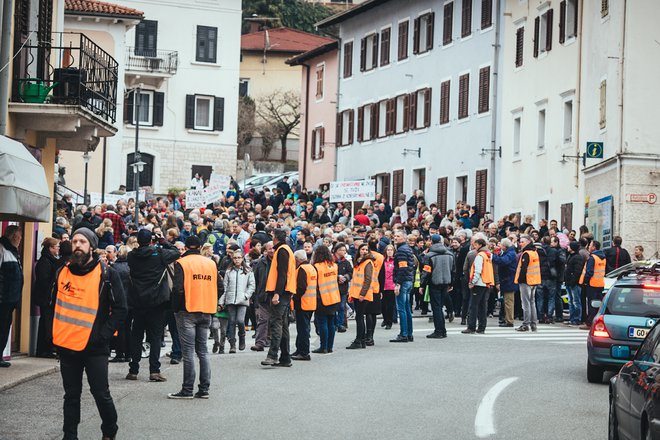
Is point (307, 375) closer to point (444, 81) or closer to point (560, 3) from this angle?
point (560, 3)

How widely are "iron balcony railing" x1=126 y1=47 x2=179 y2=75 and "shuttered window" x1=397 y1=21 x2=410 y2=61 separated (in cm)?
1757

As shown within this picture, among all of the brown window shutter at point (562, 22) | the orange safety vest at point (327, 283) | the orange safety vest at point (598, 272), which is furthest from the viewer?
the brown window shutter at point (562, 22)

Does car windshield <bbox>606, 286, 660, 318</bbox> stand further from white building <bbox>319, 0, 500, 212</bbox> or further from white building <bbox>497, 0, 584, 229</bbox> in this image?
white building <bbox>319, 0, 500, 212</bbox>

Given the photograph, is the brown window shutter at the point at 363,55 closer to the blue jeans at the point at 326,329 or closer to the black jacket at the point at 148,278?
the blue jeans at the point at 326,329

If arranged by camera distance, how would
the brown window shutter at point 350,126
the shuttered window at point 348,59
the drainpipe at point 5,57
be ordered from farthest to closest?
the shuttered window at point 348,59 < the brown window shutter at point 350,126 < the drainpipe at point 5,57

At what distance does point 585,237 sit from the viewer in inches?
1208

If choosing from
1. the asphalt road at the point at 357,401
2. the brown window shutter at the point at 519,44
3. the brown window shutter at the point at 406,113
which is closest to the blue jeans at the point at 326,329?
the asphalt road at the point at 357,401

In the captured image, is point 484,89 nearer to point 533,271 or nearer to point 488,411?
point 533,271

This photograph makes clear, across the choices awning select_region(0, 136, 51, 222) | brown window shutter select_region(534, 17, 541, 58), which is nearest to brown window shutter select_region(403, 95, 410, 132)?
brown window shutter select_region(534, 17, 541, 58)

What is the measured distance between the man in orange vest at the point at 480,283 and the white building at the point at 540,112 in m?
13.1

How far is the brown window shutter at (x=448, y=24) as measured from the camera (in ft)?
171

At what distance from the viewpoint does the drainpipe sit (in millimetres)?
19875

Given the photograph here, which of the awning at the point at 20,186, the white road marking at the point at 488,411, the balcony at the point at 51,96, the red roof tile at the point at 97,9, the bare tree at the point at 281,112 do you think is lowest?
the white road marking at the point at 488,411

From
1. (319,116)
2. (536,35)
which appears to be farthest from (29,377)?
(319,116)
